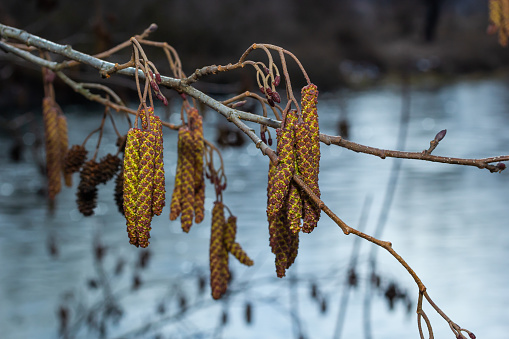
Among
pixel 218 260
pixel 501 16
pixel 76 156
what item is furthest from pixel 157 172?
pixel 501 16

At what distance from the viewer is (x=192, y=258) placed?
11.1 metres

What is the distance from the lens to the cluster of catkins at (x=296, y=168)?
3.89 feet

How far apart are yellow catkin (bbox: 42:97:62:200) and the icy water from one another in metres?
3.48

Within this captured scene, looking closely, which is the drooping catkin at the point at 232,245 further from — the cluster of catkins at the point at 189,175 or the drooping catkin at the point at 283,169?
the drooping catkin at the point at 283,169

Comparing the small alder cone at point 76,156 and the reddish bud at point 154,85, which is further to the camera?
the small alder cone at point 76,156

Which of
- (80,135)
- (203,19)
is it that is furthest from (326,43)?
(80,135)

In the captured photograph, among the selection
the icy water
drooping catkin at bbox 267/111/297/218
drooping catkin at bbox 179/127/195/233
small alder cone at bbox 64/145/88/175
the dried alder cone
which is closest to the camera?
drooping catkin at bbox 267/111/297/218

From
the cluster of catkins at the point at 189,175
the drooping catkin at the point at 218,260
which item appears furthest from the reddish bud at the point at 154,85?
the drooping catkin at the point at 218,260

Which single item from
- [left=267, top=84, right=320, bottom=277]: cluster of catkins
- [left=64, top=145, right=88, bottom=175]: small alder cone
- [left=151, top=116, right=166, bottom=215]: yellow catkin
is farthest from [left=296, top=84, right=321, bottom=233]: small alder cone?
[left=64, top=145, right=88, bottom=175]: small alder cone

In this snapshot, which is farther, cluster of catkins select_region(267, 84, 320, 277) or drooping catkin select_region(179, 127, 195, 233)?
drooping catkin select_region(179, 127, 195, 233)

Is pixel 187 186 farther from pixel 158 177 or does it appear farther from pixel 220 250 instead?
pixel 158 177

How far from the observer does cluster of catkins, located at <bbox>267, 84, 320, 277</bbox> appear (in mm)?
1186

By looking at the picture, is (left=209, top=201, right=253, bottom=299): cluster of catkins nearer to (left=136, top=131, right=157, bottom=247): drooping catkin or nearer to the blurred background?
(left=136, top=131, right=157, bottom=247): drooping catkin

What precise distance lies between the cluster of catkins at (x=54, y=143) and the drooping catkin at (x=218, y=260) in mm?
520
